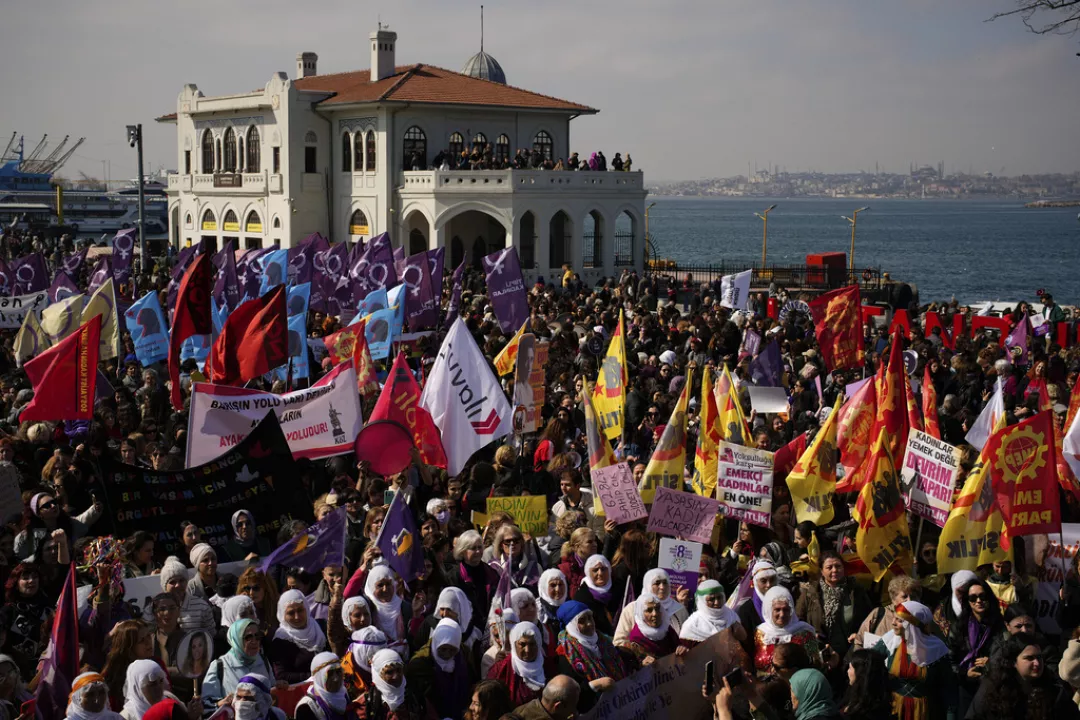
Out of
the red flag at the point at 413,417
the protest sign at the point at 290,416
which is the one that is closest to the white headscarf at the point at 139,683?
the protest sign at the point at 290,416

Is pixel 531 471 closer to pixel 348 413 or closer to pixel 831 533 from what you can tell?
pixel 348 413

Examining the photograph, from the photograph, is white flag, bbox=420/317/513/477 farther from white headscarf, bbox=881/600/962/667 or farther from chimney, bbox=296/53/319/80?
chimney, bbox=296/53/319/80

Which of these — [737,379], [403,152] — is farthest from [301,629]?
[403,152]

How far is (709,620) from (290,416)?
17.8ft

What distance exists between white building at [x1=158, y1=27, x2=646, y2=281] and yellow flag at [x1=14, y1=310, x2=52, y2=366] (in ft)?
82.1

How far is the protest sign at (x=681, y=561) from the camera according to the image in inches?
382

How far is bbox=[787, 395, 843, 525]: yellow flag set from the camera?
36.6 ft

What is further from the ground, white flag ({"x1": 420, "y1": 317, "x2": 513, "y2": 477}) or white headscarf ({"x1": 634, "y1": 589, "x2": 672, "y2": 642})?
white flag ({"x1": 420, "y1": 317, "x2": 513, "y2": 477})

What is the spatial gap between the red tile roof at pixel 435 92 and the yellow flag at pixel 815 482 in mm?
34591

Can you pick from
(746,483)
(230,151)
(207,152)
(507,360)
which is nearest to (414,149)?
(230,151)

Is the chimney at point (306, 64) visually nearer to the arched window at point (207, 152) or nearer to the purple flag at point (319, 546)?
the arched window at point (207, 152)

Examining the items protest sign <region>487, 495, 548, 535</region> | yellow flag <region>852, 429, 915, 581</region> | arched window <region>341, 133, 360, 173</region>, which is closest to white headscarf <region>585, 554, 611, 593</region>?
protest sign <region>487, 495, 548, 535</region>

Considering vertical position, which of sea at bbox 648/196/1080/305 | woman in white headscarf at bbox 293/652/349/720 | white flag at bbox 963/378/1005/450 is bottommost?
sea at bbox 648/196/1080/305

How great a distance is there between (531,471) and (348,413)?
1.79 metres
